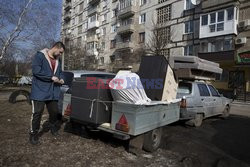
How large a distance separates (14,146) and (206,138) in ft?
15.1

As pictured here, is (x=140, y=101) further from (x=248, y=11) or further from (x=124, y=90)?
(x=248, y=11)

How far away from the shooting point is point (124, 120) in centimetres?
368

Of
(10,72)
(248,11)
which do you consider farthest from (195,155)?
(10,72)

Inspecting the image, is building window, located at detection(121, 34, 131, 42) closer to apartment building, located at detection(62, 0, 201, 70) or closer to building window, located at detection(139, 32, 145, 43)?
apartment building, located at detection(62, 0, 201, 70)

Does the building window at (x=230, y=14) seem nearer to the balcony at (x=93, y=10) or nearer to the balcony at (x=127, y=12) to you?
the balcony at (x=127, y=12)

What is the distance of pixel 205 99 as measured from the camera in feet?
22.8

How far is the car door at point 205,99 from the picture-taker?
269 inches

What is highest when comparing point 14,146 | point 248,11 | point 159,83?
point 248,11

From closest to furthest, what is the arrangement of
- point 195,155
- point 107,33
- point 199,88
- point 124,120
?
1. point 124,120
2. point 195,155
3. point 199,88
4. point 107,33

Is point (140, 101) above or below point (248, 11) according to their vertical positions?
below

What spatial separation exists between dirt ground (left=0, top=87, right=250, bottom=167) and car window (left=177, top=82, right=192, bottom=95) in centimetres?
130

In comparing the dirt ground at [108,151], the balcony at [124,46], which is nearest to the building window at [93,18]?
the balcony at [124,46]

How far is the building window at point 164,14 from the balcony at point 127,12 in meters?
4.62

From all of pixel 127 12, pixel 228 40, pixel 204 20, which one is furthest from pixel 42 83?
pixel 127 12
